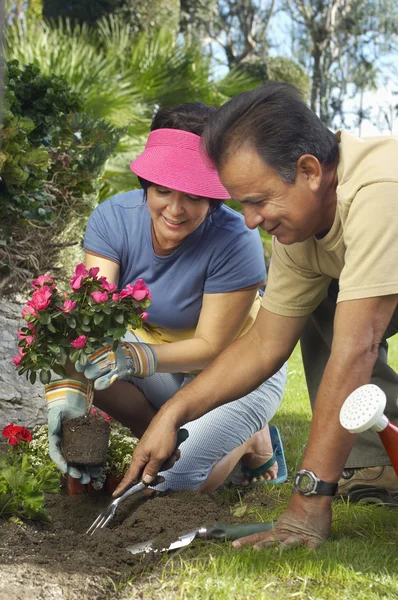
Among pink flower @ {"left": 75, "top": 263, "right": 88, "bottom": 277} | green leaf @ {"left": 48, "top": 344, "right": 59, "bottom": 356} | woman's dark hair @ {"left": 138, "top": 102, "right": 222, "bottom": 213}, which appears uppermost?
woman's dark hair @ {"left": 138, "top": 102, "right": 222, "bottom": 213}

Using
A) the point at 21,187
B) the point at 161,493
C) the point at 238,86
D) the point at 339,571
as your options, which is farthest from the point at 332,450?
the point at 238,86

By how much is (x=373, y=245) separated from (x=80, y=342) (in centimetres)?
106

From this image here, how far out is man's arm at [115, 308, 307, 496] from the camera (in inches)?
102

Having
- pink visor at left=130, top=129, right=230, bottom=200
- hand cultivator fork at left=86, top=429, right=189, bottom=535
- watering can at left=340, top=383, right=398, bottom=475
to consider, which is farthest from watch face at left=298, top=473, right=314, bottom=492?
pink visor at left=130, top=129, right=230, bottom=200

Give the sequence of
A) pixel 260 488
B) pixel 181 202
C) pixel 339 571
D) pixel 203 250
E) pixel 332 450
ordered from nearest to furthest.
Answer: pixel 339 571
pixel 332 450
pixel 181 202
pixel 203 250
pixel 260 488

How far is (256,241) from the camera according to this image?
3.19 m

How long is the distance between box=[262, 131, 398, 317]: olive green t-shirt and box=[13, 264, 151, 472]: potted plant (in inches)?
25.1

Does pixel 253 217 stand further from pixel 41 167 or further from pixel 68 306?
pixel 41 167

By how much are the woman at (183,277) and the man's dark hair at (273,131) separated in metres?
0.50

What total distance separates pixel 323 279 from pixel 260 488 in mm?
1157

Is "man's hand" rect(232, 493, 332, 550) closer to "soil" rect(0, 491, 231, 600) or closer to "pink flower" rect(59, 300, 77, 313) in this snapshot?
"soil" rect(0, 491, 231, 600)

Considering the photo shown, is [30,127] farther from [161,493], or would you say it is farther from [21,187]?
[161,493]

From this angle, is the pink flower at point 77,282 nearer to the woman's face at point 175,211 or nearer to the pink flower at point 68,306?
the pink flower at point 68,306

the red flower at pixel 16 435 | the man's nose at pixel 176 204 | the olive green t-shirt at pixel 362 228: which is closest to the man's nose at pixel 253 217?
the olive green t-shirt at pixel 362 228
